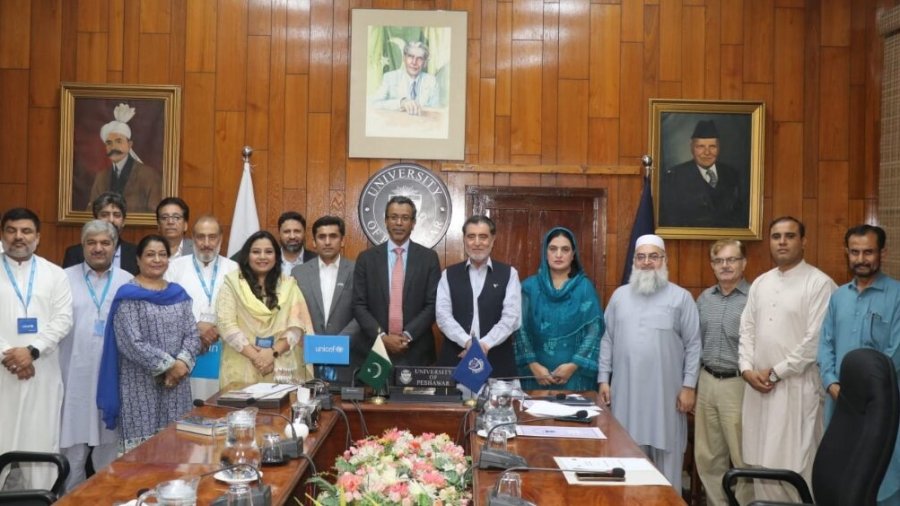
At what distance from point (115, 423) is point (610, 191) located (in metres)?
3.54

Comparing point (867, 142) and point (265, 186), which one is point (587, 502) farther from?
point (867, 142)

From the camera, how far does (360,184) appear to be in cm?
572

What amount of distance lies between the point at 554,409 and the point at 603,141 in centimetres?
298

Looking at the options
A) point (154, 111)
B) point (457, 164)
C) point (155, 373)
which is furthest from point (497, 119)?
point (155, 373)

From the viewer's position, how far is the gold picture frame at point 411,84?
5699mm

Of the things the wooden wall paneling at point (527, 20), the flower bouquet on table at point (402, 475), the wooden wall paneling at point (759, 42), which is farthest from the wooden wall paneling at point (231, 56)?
the flower bouquet on table at point (402, 475)

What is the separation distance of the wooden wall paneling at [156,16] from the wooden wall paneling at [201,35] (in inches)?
5.4

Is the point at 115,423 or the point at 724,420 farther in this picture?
the point at 724,420

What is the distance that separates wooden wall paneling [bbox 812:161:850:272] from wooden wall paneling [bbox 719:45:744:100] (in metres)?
0.80

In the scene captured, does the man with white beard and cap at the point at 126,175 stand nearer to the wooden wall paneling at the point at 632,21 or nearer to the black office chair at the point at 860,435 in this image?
the wooden wall paneling at the point at 632,21

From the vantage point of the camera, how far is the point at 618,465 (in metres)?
2.41

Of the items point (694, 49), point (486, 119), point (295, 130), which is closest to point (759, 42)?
point (694, 49)

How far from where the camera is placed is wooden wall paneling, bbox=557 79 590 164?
574cm

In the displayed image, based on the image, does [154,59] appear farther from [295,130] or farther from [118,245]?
[118,245]
